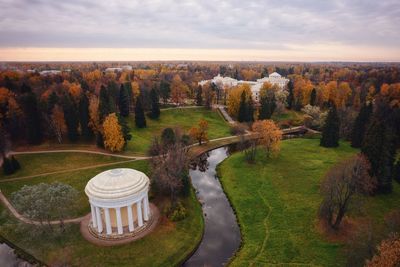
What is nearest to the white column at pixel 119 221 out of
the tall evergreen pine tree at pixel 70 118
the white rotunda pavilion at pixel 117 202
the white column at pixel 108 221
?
the white rotunda pavilion at pixel 117 202

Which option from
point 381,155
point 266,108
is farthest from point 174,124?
point 381,155

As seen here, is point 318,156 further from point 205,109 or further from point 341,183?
point 205,109

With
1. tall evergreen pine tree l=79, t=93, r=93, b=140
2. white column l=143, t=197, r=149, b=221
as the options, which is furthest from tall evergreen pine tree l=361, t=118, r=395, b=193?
tall evergreen pine tree l=79, t=93, r=93, b=140

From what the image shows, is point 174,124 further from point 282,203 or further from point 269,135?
point 282,203

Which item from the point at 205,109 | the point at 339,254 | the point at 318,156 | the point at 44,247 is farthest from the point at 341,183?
the point at 205,109

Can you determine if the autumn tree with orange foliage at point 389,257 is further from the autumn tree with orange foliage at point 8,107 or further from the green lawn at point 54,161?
the autumn tree with orange foliage at point 8,107

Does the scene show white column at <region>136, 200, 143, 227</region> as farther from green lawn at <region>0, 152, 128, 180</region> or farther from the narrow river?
green lawn at <region>0, 152, 128, 180</region>
